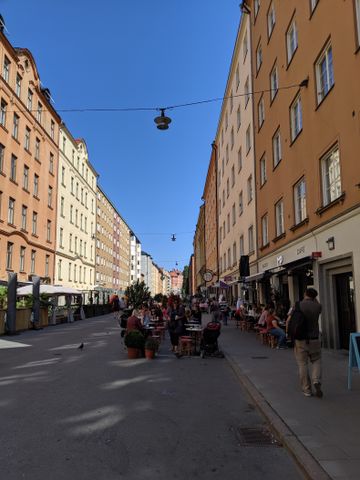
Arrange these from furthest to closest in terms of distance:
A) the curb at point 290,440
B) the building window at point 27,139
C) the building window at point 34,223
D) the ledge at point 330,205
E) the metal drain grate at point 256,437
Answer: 1. the building window at point 34,223
2. the building window at point 27,139
3. the ledge at point 330,205
4. the metal drain grate at point 256,437
5. the curb at point 290,440

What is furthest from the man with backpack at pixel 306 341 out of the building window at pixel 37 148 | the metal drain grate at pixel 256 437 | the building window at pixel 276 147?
the building window at pixel 37 148

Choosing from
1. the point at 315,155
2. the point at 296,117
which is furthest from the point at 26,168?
the point at 315,155

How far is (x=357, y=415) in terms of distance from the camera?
6.16 m

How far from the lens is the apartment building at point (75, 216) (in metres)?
44.4

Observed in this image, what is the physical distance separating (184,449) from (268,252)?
1759 centimetres

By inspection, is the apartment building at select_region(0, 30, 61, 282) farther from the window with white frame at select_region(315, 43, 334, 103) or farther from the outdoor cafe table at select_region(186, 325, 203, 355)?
the window with white frame at select_region(315, 43, 334, 103)

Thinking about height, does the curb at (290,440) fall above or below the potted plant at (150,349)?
below

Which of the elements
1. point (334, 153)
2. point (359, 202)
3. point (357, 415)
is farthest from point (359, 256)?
point (357, 415)

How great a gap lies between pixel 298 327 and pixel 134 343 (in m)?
6.15

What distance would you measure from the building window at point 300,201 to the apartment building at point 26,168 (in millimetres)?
19832

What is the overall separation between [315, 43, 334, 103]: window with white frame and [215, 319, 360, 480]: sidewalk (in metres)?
7.88

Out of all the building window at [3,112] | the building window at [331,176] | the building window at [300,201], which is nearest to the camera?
Result: the building window at [331,176]

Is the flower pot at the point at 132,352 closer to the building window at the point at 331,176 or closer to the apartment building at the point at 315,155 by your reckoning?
the apartment building at the point at 315,155

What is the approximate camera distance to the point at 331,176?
44.3ft
